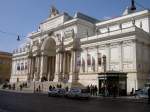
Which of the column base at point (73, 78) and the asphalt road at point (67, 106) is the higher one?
the column base at point (73, 78)

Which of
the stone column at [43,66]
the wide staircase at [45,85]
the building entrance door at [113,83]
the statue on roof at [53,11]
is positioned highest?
the statue on roof at [53,11]

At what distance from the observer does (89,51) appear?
45469 millimetres

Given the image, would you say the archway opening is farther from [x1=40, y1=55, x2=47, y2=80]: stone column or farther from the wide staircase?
the wide staircase

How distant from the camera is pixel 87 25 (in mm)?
53406

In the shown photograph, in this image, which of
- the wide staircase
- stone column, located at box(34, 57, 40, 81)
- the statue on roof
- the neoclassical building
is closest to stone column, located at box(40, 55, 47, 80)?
the neoclassical building

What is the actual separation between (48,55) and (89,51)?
16270 mm

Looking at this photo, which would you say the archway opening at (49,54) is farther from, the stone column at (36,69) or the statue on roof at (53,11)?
the statue on roof at (53,11)

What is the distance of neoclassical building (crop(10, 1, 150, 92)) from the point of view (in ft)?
123

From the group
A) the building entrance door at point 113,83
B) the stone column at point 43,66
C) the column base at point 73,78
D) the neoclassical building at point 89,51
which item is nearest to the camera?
the building entrance door at point 113,83

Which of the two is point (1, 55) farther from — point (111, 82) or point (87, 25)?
point (111, 82)

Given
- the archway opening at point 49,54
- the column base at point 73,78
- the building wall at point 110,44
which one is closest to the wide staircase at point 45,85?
the column base at point 73,78

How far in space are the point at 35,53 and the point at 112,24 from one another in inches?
871

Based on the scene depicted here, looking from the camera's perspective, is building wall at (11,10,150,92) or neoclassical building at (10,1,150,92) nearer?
neoclassical building at (10,1,150,92)

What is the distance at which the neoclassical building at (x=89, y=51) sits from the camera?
123 feet
